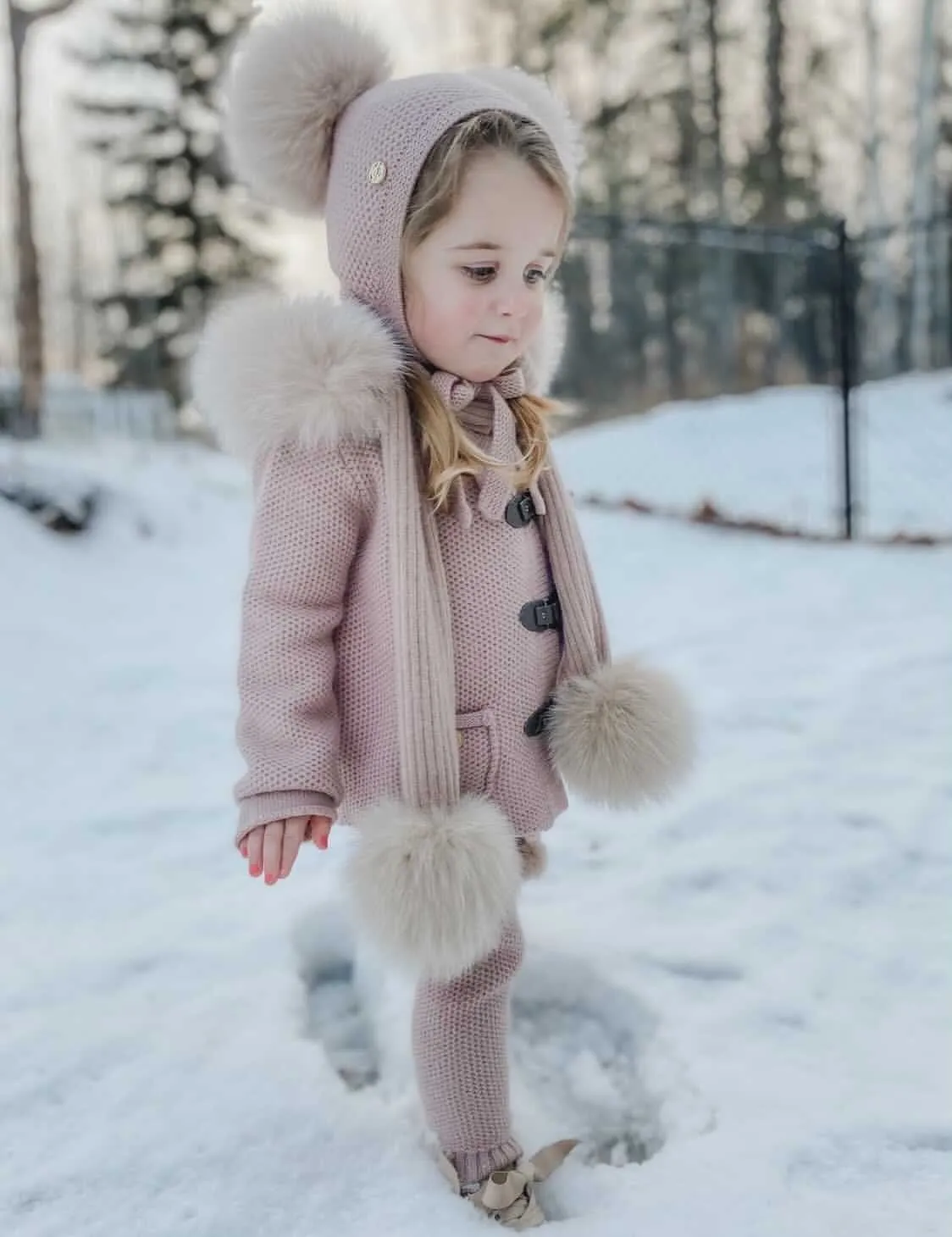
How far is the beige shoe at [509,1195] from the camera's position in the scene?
1.52 meters

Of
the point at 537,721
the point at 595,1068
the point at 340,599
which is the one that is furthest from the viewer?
the point at 595,1068

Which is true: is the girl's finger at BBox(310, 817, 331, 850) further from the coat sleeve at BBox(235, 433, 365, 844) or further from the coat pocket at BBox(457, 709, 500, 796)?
the coat pocket at BBox(457, 709, 500, 796)

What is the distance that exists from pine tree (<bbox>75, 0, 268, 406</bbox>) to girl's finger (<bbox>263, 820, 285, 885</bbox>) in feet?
54.8

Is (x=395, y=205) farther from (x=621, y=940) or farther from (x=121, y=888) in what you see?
(x=121, y=888)

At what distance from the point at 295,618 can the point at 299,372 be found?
311mm

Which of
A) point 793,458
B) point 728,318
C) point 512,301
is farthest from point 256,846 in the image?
point 728,318

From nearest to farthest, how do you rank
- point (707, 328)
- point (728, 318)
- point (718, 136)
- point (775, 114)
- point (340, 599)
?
1. point (340, 599)
2. point (728, 318)
3. point (775, 114)
4. point (718, 136)
5. point (707, 328)

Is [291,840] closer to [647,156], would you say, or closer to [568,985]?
[568,985]

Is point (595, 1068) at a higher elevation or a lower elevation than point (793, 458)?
lower

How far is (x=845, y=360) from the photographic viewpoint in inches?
211

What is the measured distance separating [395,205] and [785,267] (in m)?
17.4

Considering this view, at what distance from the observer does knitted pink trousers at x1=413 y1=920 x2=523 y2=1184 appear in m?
1.58

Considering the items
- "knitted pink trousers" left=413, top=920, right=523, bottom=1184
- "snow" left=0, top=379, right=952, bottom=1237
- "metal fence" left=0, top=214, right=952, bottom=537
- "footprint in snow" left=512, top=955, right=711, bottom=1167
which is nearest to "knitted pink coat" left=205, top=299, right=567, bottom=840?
"knitted pink trousers" left=413, top=920, right=523, bottom=1184

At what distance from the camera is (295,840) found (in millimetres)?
1391
